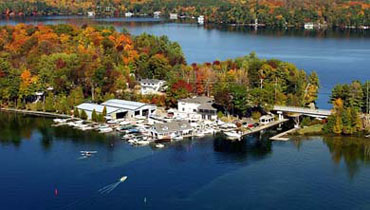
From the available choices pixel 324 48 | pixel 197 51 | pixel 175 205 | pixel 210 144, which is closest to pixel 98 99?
pixel 210 144

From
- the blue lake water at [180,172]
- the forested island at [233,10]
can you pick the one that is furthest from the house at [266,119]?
the forested island at [233,10]

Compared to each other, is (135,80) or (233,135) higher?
(135,80)

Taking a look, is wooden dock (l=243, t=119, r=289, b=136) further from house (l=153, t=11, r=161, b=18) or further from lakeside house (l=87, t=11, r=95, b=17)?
lakeside house (l=87, t=11, r=95, b=17)

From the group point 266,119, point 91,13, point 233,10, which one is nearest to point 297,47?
point 266,119

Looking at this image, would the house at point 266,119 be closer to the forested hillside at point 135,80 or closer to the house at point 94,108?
the forested hillside at point 135,80

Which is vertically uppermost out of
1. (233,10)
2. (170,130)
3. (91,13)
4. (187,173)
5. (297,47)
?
(233,10)

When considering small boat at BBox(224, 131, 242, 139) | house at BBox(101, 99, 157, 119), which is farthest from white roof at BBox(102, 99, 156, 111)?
small boat at BBox(224, 131, 242, 139)

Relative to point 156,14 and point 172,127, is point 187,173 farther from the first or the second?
point 156,14
